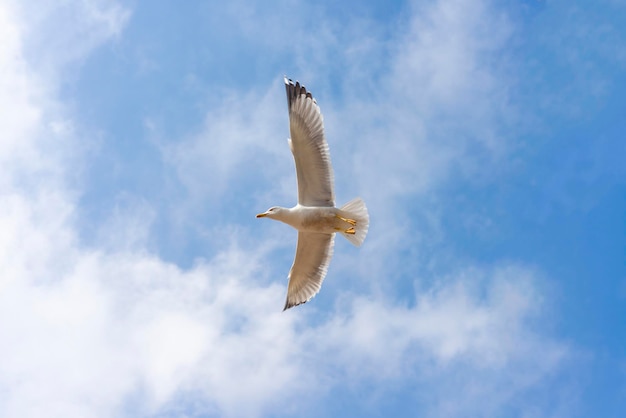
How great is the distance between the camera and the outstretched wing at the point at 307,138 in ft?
42.9

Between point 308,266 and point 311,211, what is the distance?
4.56ft

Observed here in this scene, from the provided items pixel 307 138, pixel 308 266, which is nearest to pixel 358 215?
pixel 308 266

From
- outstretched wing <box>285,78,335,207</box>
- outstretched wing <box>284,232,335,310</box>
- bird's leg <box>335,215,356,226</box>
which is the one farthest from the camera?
outstretched wing <box>284,232,335,310</box>

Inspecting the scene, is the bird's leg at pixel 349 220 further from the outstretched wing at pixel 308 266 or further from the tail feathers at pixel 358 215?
the outstretched wing at pixel 308 266

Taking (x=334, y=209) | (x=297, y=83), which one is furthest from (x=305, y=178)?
(x=297, y=83)

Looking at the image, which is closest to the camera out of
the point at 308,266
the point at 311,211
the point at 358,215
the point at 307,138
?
the point at 307,138

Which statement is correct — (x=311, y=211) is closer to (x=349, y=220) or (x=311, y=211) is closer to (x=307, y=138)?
(x=349, y=220)

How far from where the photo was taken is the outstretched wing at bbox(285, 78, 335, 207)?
42.9 ft

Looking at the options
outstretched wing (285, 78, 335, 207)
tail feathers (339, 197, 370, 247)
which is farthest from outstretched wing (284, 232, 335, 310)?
outstretched wing (285, 78, 335, 207)

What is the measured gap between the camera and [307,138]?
515 inches

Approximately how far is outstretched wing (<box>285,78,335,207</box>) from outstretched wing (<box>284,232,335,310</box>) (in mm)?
1315

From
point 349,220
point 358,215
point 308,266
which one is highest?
point 358,215

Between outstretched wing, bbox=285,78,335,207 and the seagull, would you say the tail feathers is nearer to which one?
the seagull

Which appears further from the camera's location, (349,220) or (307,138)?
(349,220)
